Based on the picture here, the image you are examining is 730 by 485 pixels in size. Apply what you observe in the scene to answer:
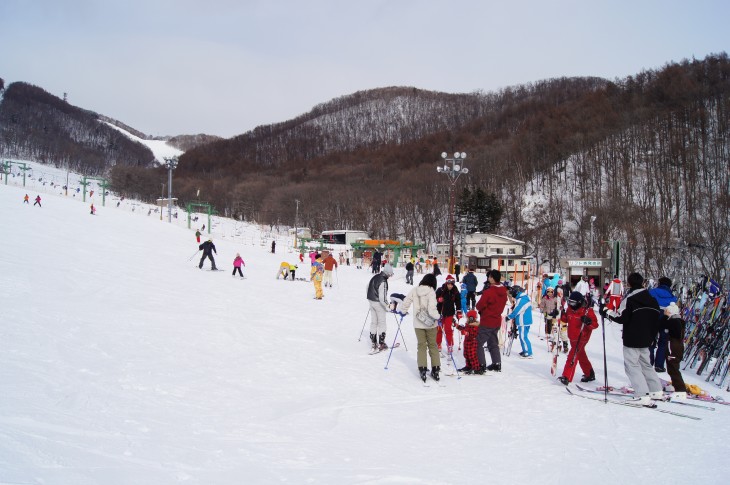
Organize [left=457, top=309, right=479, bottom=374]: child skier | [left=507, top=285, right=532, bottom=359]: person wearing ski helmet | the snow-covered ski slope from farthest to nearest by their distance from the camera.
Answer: [left=507, top=285, right=532, bottom=359]: person wearing ski helmet → [left=457, top=309, right=479, bottom=374]: child skier → the snow-covered ski slope

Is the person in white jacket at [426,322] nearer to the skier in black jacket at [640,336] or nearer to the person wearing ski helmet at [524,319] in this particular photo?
the skier in black jacket at [640,336]

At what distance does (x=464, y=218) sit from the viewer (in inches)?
2333

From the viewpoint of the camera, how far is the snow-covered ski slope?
3.85 meters

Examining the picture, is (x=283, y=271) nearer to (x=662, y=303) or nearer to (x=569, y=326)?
(x=569, y=326)

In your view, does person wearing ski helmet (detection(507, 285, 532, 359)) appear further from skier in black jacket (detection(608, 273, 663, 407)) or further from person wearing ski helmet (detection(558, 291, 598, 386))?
skier in black jacket (detection(608, 273, 663, 407))

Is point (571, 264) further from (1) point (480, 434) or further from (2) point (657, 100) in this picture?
(2) point (657, 100)

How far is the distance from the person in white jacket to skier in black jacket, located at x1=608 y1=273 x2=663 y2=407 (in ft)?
8.73

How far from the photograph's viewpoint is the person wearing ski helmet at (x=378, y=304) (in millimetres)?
8477

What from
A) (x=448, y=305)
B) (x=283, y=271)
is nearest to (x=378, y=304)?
(x=448, y=305)

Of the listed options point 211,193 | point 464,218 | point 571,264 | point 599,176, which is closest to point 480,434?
point 571,264

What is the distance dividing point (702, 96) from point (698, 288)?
230 feet

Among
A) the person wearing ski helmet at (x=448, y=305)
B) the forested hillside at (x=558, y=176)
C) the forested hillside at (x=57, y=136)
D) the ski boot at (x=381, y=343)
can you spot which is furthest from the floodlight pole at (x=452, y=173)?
the forested hillside at (x=57, y=136)

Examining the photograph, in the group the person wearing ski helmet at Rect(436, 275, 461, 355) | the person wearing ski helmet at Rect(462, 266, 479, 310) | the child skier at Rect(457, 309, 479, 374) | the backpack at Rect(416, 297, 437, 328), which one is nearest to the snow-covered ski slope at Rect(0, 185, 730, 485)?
the child skier at Rect(457, 309, 479, 374)

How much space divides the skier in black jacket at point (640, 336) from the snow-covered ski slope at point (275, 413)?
376 mm
